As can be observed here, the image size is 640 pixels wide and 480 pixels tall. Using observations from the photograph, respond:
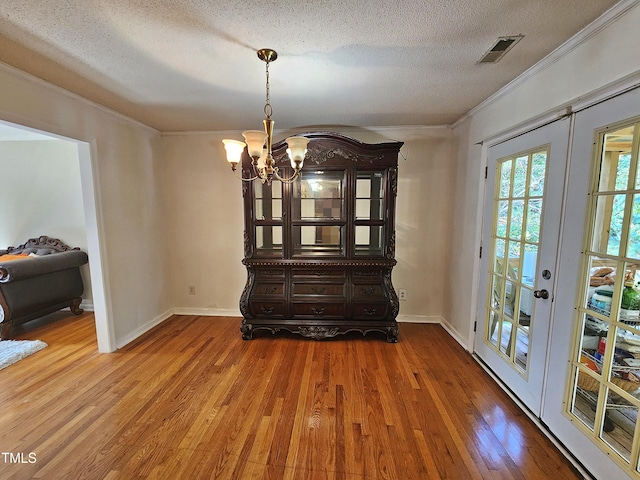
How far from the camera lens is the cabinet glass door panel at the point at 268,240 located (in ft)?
9.71

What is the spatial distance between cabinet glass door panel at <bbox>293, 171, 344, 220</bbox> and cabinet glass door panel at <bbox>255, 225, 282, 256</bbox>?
297 millimetres

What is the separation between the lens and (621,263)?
A: 1277 millimetres

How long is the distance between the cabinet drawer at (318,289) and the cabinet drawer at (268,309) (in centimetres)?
23

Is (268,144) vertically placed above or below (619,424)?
above

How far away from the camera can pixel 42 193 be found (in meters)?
3.81

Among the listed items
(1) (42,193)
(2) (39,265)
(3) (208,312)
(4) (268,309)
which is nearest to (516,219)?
(4) (268,309)

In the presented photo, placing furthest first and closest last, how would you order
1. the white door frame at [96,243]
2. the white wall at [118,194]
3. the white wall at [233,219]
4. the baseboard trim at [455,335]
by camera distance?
the white wall at [233,219] → the baseboard trim at [455,335] → the white door frame at [96,243] → the white wall at [118,194]

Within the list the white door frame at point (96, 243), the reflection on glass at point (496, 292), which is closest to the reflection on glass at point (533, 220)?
the reflection on glass at point (496, 292)

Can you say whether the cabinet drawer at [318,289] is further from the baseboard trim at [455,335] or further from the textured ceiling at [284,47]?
the textured ceiling at [284,47]

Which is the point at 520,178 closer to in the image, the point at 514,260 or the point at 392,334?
the point at 514,260

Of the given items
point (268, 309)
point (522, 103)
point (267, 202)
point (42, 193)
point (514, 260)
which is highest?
point (522, 103)

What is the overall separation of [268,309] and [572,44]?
299 cm

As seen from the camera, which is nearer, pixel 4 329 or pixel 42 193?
pixel 4 329

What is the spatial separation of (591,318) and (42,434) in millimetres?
3293
